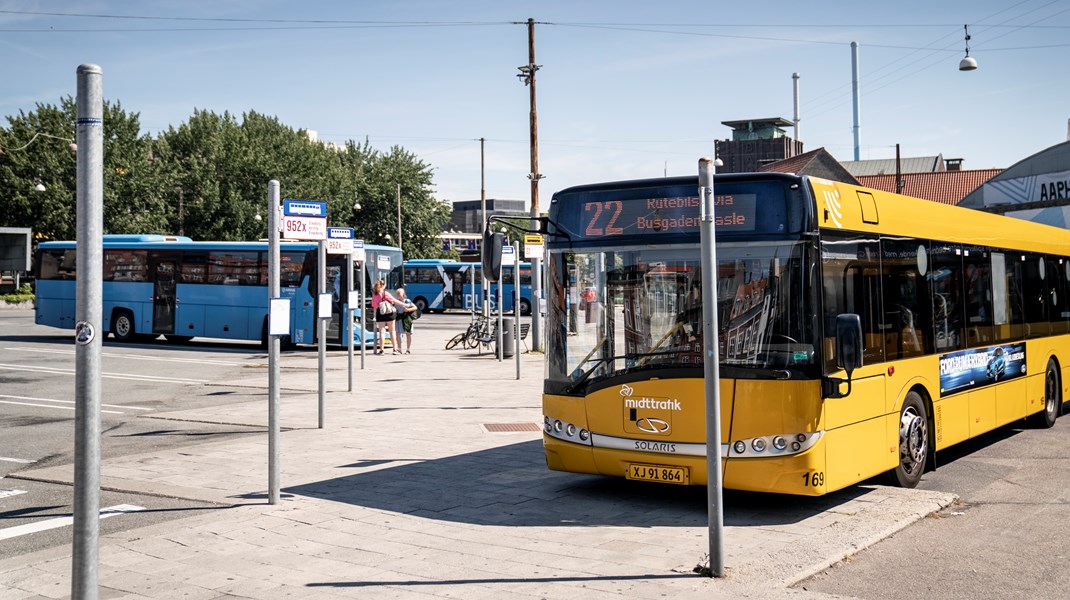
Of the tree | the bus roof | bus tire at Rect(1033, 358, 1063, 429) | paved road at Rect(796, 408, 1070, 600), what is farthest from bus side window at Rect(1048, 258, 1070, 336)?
the tree

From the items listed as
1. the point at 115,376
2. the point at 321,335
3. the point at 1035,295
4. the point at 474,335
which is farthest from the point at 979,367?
the point at 474,335

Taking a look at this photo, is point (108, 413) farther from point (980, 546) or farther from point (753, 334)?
point (980, 546)

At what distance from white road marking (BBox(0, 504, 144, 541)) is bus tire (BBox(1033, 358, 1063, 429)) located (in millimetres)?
11186

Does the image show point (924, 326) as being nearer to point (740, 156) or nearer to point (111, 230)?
point (111, 230)

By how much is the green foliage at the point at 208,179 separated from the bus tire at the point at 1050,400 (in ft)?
164

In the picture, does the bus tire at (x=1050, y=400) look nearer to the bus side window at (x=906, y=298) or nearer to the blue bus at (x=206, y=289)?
A: the bus side window at (x=906, y=298)

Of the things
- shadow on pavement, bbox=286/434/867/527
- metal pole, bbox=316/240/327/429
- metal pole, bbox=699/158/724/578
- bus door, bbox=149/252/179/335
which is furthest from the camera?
bus door, bbox=149/252/179/335

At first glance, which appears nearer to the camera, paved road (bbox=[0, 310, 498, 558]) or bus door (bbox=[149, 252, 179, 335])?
paved road (bbox=[0, 310, 498, 558])

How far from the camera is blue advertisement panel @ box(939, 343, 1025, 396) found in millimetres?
10492

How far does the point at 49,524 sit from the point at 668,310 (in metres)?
5.25

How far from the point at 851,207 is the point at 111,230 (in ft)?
186

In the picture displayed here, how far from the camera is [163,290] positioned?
31172mm

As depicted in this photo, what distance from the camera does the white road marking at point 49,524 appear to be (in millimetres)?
8094

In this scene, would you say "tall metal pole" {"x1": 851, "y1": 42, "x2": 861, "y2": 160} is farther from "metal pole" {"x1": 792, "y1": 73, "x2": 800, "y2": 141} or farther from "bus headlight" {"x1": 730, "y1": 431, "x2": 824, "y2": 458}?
"bus headlight" {"x1": 730, "y1": 431, "x2": 824, "y2": 458}
